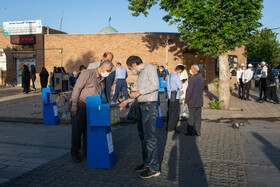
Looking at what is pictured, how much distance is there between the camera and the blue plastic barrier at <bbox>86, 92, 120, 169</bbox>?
14.2 ft

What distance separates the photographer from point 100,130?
4504 millimetres

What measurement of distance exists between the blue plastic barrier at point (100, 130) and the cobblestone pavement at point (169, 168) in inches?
6.3

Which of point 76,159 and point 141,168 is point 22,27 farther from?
point 141,168

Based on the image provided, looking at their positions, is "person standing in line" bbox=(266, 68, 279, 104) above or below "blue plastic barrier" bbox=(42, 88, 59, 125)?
above

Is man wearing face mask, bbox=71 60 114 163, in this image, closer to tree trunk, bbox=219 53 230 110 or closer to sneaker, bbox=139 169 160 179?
sneaker, bbox=139 169 160 179

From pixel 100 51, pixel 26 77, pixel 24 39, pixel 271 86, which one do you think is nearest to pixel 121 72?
pixel 271 86

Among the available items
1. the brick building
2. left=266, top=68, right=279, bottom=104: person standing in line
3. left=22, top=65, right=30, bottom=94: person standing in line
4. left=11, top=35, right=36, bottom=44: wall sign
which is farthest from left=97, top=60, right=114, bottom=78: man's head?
left=11, top=35, right=36, bottom=44: wall sign

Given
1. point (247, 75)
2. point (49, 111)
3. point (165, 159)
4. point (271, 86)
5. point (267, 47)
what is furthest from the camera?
point (267, 47)

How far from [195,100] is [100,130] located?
3200 millimetres

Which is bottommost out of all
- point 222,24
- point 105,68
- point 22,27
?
point 105,68

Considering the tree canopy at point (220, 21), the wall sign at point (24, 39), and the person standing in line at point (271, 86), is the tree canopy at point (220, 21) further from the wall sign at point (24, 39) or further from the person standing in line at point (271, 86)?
the wall sign at point (24, 39)

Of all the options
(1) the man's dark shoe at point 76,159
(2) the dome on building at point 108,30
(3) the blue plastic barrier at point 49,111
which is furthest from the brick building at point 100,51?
(1) the man's dark shoe at point 76,159

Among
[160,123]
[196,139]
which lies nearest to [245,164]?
[196,139]

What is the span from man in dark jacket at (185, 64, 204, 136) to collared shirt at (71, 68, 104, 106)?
294cm
